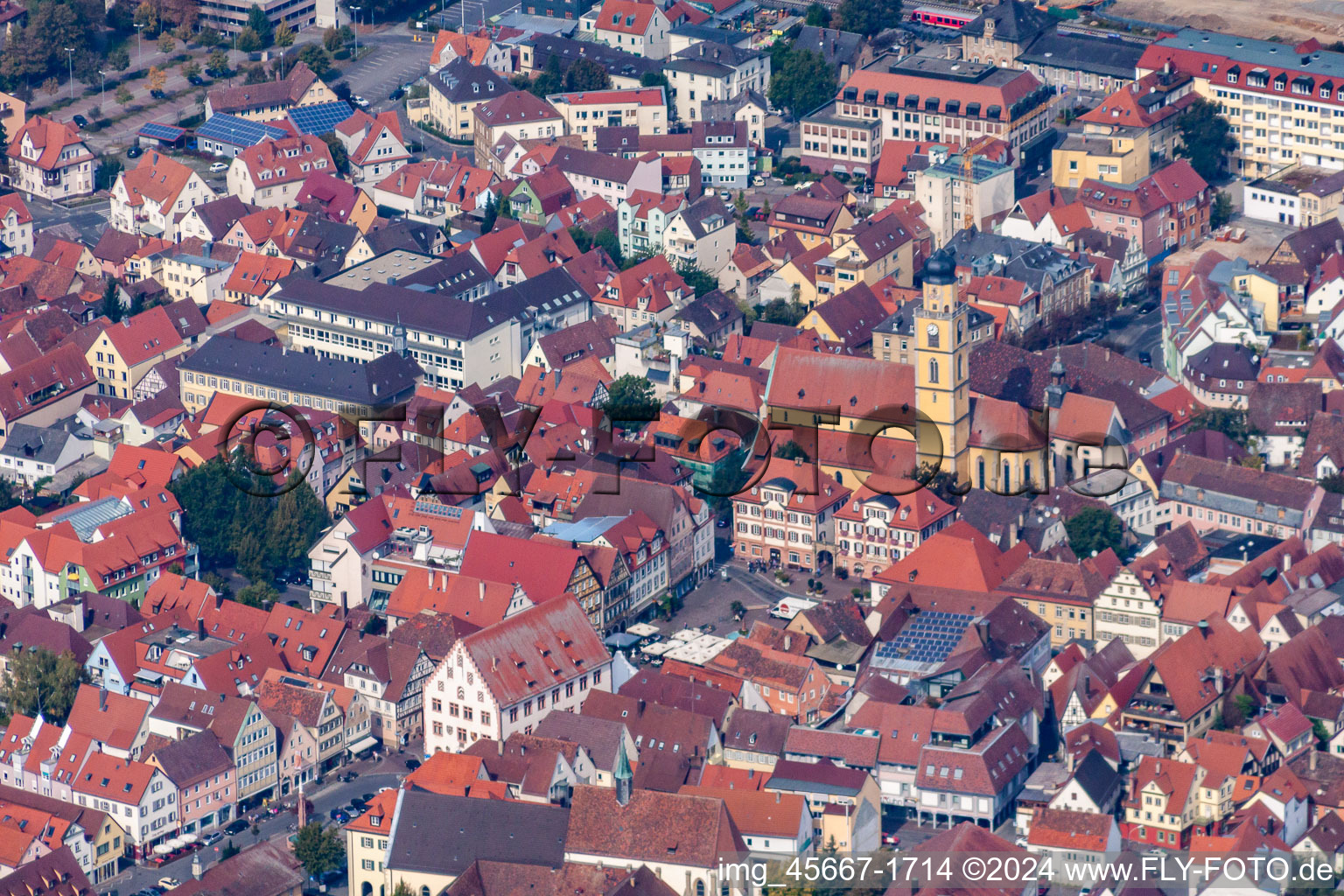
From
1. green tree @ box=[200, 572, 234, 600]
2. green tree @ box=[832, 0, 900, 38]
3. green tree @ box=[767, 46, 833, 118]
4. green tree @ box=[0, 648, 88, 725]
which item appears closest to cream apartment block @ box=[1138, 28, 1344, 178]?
green tree @ box=[767, 46, 833, 118]

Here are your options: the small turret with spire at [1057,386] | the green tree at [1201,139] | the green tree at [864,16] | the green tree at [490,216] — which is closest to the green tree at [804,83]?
the green tree at [864,16]

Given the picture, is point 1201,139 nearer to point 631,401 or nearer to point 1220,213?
point 1220,213

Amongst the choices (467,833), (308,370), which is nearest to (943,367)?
(308,370)

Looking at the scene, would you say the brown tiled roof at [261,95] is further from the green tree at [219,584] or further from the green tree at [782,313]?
the green tree at [219,584]

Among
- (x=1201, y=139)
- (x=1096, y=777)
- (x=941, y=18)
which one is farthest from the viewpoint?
(x=941, y=18)

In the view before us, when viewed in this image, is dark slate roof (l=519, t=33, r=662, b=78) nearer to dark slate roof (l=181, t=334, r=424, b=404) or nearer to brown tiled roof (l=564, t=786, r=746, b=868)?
dark slate roof (l=181, t=334, r=424, b=404)
